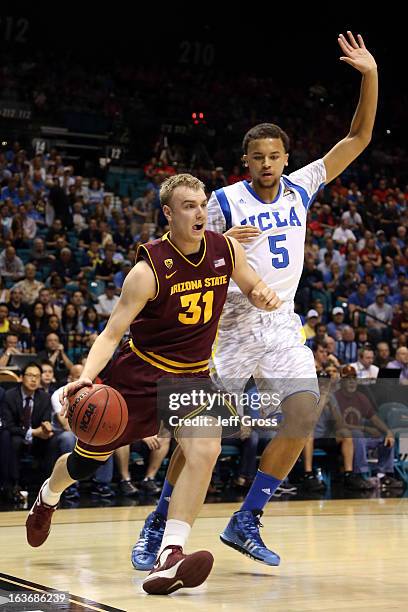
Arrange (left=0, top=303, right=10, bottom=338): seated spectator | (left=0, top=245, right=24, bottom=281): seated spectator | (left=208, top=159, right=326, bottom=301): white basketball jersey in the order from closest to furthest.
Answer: (left=208, top=159, right=326, bottom=301): white basketball jersey < (left=0, top=303, right=10, bottom=338): seated spectator < (left=0, top=245, right=24, bottom=281): seated spectator

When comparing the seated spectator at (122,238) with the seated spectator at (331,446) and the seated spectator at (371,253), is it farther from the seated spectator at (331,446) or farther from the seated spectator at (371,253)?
the seated spectator at (331,446)

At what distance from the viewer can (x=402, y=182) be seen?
2453cm

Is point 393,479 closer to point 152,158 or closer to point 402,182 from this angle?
point 152,158

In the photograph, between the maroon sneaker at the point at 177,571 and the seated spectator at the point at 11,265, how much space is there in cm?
978

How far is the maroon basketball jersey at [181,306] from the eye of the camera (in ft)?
17.0

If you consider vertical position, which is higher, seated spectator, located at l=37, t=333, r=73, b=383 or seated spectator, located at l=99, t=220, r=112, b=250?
seated spectator, located at l=99, t=220, r=112, b=250

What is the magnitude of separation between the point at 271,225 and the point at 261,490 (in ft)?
4.93

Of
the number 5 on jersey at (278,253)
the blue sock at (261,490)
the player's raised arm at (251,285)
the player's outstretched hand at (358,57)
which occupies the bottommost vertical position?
the blue sock at (261,490)

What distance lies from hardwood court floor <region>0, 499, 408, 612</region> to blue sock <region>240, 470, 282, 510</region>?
0.36 metres

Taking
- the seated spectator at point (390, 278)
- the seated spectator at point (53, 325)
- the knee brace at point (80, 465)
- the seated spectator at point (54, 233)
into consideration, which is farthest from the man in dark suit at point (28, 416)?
the seated spectator at point (390, 278)

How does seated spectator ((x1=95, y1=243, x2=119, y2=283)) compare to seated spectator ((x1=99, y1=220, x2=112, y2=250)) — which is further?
seated spectator ((x1=99, y1=220, x2=112, y2=250))

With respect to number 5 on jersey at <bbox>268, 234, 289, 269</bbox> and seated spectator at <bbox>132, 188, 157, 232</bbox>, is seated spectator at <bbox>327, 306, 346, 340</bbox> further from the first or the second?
Result: number 5 on jersey at <bbox>268, 234, 289, 269</bbox>

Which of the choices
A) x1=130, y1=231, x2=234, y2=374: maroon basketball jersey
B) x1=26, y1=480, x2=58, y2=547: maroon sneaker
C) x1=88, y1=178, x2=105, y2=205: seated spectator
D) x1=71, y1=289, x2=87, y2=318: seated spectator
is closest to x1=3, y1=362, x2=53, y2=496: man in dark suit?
x1=71, y1=289, x2=87, y2=318: seated spectator

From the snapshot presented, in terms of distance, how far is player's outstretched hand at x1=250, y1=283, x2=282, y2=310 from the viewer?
208 inches
